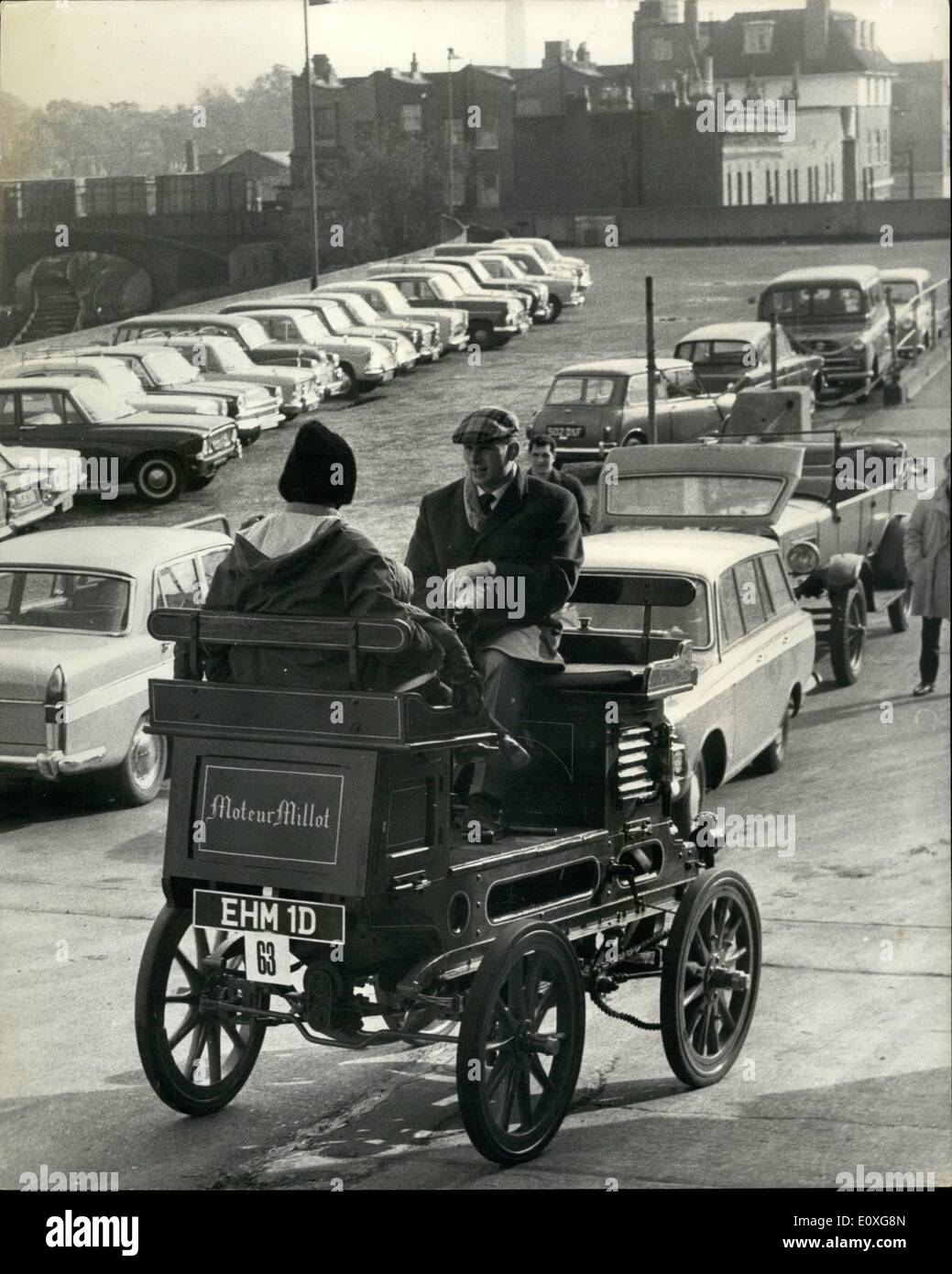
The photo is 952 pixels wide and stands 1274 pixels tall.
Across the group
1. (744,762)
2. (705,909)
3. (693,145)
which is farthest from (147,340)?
(744,762)

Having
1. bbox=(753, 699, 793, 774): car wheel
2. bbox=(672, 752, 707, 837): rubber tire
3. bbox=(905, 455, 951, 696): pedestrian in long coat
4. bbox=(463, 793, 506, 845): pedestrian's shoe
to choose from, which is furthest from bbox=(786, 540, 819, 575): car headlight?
bbox=(463, 793, 506, 845): pedestrian's shoe

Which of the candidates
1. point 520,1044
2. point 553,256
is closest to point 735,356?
point 553,256

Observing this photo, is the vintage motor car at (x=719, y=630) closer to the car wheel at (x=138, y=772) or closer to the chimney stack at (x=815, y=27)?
the car wheel at (x=138, y=772)

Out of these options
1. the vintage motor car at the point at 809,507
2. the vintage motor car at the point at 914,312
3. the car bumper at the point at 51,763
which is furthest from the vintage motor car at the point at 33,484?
the vintage motor car at the point at 914,312

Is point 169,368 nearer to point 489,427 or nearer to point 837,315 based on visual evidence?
point 489,427

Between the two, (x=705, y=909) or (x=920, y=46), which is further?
(x=920, y=46)
